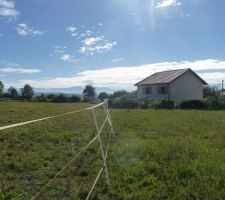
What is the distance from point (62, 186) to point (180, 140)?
5.19 m

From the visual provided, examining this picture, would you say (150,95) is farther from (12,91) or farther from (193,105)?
(12,91)

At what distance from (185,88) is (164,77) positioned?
3578 mm

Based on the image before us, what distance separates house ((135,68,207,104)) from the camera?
40.4 m

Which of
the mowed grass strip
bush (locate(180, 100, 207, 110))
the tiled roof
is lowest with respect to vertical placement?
the mowed grass strip

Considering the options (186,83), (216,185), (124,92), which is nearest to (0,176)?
(216,185)

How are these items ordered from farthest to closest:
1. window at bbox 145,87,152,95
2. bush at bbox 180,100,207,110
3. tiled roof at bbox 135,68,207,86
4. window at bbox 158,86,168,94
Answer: window at bbox 145,87,152,95 < window at bbox 158,86,168,94 < tiled roof at bbox 135,68,207,86 < bush at bbox 180,100,207,110

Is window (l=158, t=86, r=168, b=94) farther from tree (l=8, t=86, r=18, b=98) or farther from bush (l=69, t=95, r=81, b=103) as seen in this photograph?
tree (l=8, t=86, r=18, b=98)

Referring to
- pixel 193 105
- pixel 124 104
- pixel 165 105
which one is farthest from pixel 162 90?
pixel 193 105

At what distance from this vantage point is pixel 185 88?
4128 cm

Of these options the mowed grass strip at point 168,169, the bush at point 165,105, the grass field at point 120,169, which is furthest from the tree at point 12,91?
the mowed grass strip at point 168,169

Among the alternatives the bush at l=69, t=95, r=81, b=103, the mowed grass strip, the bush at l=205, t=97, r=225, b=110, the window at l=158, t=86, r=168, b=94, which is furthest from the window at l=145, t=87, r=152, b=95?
the mowed grass strip

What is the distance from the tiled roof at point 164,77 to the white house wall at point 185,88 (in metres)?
0.46

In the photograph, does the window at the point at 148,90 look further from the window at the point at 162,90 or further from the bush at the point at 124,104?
the bush at the point at 124,104

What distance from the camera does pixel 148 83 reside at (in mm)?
44594
